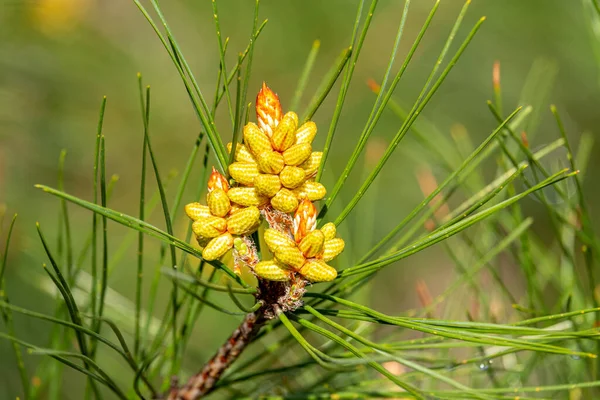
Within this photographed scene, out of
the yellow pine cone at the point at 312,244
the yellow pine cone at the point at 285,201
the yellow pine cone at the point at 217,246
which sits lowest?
the yellow pine cone at the point at 217,246

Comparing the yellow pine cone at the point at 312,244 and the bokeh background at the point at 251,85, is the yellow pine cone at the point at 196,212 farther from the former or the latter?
the bokeh background at the point at 251,85

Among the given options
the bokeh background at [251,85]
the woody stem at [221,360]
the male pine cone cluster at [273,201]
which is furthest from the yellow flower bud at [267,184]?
the bokeh background at [251,85]

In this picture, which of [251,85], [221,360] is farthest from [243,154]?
[251,85]

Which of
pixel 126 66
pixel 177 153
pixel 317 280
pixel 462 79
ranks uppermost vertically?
pixel 462 79

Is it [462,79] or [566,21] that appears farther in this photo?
[462,79]

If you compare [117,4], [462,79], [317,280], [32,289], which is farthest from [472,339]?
[117,4]

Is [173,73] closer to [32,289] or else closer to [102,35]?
[102,35]
